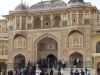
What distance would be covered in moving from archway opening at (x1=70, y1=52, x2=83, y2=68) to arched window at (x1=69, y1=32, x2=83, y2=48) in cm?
124

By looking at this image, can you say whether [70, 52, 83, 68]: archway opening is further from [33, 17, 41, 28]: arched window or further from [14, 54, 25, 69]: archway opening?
[14, 54, 25, 69]: archway opening

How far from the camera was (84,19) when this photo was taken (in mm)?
33500

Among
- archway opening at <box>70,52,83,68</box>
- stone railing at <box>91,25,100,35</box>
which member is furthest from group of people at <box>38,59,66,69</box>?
stone railing at <box>91,25,100,35</box>

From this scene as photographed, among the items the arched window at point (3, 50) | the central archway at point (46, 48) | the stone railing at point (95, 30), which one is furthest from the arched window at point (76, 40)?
the arched window at point (3, 50)

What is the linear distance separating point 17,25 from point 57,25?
539 centimetres

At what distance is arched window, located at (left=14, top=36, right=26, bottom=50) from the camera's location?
36.2m

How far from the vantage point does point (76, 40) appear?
110 feet

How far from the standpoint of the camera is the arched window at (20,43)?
A: 3622 cm

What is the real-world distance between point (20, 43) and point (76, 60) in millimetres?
8077

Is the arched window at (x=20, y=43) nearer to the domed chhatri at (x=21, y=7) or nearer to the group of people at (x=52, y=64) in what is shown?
the group of people at (x=52, y=64)

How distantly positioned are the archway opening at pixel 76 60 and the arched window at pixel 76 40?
124 centimetres

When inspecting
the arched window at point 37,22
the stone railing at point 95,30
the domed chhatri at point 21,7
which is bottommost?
the stone railing at point 95,30

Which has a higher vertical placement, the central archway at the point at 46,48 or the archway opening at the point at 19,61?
the central archway at the point at 46,48

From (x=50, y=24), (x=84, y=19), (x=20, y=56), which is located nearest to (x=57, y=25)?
(x=50, y=24)
